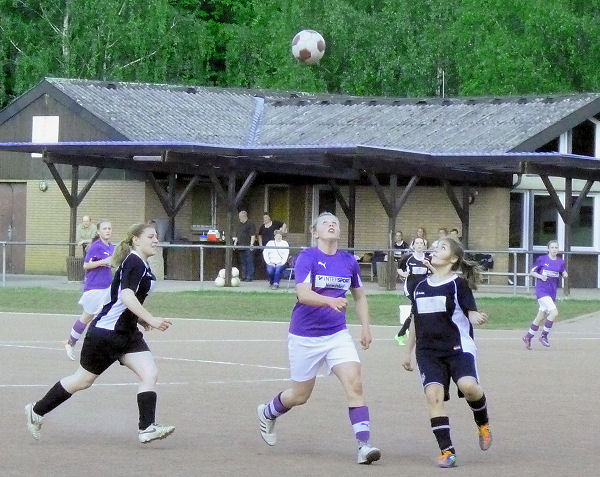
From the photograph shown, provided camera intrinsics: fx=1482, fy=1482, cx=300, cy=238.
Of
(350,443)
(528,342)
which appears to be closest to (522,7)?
(528,342)

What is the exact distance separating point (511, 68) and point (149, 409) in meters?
42.1

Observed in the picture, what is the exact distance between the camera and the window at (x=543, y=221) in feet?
127

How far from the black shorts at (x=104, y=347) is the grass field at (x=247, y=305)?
15002 mm

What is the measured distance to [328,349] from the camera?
1016cm

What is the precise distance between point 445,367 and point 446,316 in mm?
349

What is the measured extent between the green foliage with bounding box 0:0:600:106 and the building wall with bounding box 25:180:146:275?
14088 mm

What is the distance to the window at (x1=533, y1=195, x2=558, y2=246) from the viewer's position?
3875 cm

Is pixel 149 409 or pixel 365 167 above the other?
pixel 365 167

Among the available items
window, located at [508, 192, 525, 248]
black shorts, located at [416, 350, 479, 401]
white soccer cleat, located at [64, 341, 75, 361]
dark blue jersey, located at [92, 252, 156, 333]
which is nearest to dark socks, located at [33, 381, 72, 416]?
dark blue jersey, located at [92, 252, 156, 333]

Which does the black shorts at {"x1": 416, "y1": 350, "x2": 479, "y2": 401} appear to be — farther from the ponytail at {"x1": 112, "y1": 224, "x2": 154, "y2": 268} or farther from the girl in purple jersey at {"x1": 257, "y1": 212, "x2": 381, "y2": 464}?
the ponytail at {"x1": 112, "y1": 224, "x2": 154, "y2": 268}

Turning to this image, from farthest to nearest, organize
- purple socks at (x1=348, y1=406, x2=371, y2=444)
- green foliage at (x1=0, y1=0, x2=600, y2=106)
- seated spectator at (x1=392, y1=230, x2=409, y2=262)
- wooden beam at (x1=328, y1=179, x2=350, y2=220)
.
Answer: green foliage at (x1=0, y1=0, x2=600, y2=106)
wooden beam at (x1=328, y1=179, x2=350, y2=220)
seated spectator at (x1=392, y1=230, x2=409, y2=262)
purple socks at (x1=348, y1=406, x2=371, y2=444)

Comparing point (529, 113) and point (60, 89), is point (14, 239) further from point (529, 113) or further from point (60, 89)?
point (529, 113)

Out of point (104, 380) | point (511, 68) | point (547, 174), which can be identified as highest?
point (511, 68)

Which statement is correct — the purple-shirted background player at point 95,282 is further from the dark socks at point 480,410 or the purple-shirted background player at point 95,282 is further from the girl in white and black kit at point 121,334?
the dark socks at point 480,410
